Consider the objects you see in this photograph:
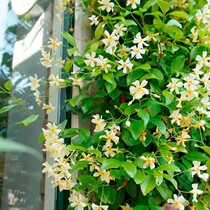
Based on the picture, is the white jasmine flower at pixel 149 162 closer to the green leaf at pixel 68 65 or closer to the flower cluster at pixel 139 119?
the flower cluster at pixel 139 119

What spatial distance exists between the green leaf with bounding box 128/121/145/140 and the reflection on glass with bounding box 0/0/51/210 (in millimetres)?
428

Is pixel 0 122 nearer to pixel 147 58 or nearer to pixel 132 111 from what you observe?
pixel 132 111

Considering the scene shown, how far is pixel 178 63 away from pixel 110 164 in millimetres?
482

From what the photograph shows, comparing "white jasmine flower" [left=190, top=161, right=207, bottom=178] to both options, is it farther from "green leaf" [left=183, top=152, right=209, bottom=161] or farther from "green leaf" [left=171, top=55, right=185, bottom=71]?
"green leaf" [left=171, top=55, right=185, bottom=71]

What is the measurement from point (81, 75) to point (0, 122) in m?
0.36

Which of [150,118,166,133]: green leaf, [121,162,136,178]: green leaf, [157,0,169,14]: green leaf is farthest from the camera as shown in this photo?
[157,0,169,14]: green leaf

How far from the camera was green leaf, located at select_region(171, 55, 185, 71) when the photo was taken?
1070 millimetres

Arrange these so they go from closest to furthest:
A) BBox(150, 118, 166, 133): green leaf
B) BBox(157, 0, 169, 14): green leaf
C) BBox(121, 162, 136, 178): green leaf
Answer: BBox(121, 162, 136, 178): green leaf < BBox(150, 118, 166, 133): green leaf < BBox(157, 0, 169, 14): green leaf

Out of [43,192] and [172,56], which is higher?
[172,56]

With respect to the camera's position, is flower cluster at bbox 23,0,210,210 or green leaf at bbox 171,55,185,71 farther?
green leaf at bbox 171,55,185,71

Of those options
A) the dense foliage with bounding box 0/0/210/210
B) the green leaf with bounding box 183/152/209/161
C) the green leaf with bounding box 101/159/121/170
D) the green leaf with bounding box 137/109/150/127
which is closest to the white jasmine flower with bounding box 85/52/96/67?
the dense foliage with bounding box 0/0/210/210

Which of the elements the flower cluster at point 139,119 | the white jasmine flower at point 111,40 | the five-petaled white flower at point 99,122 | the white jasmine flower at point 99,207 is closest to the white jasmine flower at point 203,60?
the flower cluster at point 139,119

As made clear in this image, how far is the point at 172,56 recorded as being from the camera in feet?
3.72

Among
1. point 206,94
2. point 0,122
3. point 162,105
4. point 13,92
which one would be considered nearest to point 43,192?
point 0,122
